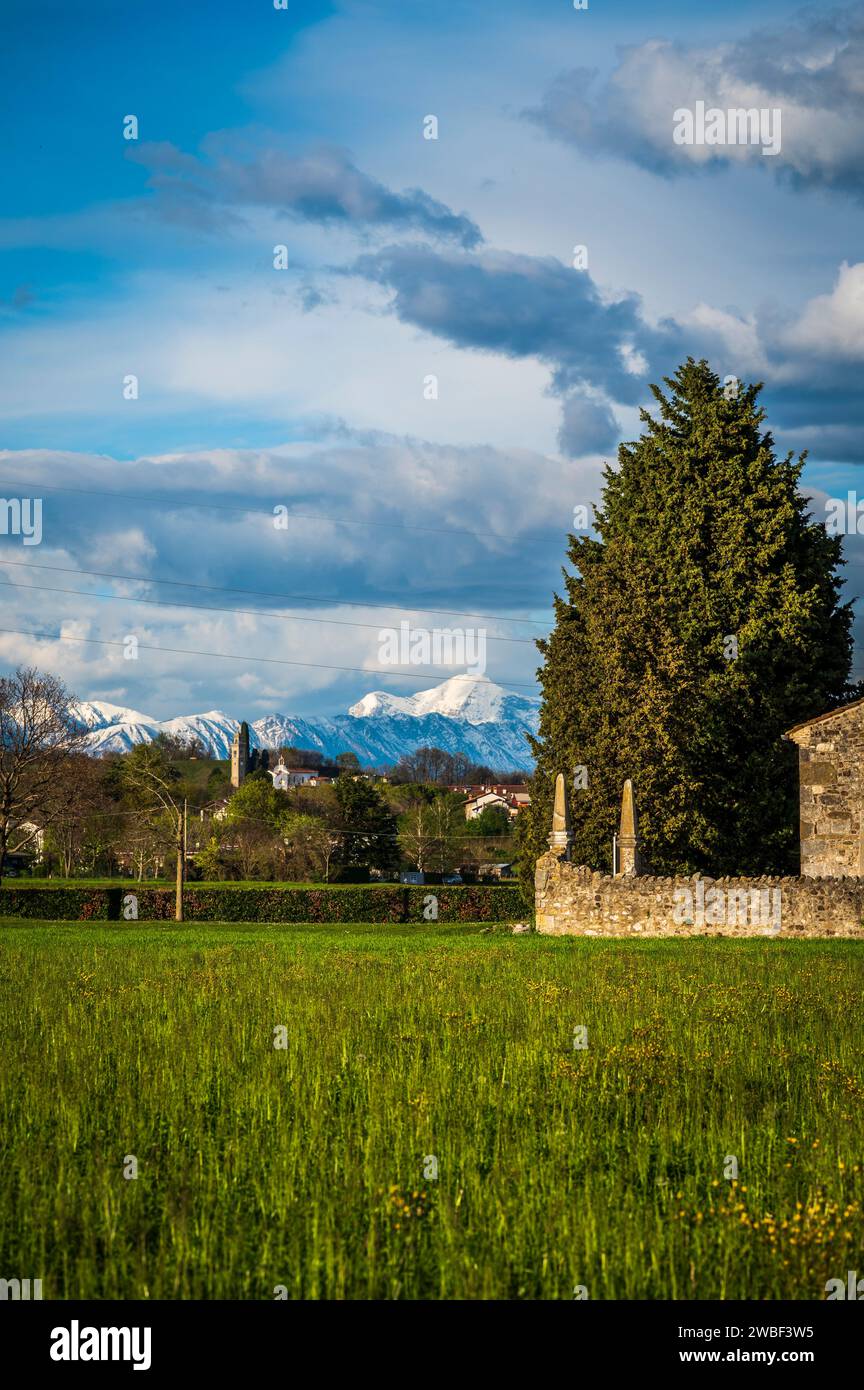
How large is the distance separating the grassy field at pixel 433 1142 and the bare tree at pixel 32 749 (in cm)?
4227

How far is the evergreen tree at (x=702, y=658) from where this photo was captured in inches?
1496

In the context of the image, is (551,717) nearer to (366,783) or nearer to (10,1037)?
(10,1037)

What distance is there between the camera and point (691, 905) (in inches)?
1224

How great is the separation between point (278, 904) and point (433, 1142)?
45171 mm

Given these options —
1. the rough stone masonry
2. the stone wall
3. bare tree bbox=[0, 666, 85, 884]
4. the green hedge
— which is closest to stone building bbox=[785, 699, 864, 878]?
the rough stone masonry

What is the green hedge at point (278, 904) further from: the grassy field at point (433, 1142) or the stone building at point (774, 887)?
the grassy field at point (433, 1142)

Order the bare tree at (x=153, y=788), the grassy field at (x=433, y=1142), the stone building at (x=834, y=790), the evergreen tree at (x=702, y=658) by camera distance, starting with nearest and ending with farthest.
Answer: the grassy field at (x=433, y=1142), the stone building at (x=834, y=790), the evergreen tree at (x=702, y=658), the bare tree at (x=153, y=788)

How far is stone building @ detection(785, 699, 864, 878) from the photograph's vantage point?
3156cm

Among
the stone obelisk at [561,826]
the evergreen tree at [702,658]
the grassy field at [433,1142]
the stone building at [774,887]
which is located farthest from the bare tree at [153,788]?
the grassy field at [433,1142]

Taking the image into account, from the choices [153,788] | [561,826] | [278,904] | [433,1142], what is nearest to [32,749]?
[153,788]

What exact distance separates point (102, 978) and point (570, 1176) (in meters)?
13.9

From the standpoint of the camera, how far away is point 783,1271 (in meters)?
6.48

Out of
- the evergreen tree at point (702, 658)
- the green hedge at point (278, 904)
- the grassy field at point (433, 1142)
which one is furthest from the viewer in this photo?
the green hedge at point (278, 904)

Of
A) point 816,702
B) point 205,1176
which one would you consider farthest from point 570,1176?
point 816,702
